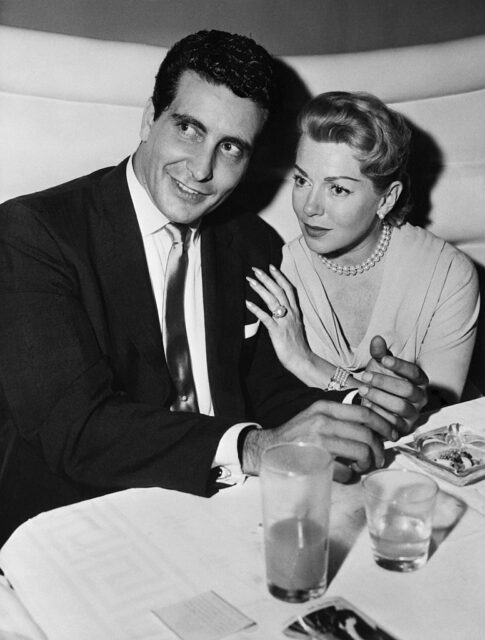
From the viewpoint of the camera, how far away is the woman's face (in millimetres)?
1745

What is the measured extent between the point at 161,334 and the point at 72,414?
337mm

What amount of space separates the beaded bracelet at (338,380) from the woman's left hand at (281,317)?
0.29 feet

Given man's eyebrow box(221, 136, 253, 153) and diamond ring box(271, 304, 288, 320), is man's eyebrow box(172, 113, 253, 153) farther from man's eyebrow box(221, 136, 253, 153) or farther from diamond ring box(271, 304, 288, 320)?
diamond ring box(271, 304, 288, 320)

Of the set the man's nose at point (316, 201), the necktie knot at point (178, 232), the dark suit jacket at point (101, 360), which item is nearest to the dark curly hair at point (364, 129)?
the man's nose at point (316, 201)

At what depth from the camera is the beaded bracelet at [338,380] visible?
5.78 feet

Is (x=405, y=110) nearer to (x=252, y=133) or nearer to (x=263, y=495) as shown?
(x=252, y=133)

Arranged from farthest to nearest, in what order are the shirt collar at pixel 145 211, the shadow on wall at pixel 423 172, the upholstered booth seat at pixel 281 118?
the shadow on wall at pixel 423 172, the upholstered booth seat at pixel 281 118, the shirt collar at pixel 145 211

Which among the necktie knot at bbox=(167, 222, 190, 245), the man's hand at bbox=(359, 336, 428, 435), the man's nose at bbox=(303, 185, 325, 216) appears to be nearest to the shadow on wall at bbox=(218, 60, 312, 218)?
the man's nose at bbox=(303, 185, 325, 216)

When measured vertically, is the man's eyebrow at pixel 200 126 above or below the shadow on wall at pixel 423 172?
above

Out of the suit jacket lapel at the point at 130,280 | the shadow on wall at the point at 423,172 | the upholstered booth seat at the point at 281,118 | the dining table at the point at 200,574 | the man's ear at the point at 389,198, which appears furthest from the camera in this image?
the shadow on wall at the point at 423,172

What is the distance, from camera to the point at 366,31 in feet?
7.03

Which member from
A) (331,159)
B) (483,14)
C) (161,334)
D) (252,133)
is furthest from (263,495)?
(483,14)

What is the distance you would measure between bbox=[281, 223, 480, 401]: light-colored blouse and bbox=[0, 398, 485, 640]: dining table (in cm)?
95

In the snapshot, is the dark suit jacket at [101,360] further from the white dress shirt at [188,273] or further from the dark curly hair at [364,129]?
the dark curly hair at [364,129]
